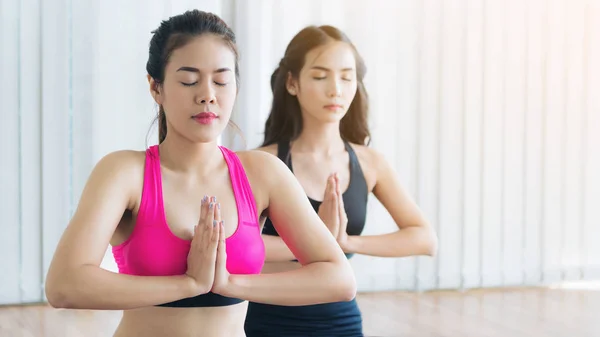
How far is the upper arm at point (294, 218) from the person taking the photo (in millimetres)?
1643

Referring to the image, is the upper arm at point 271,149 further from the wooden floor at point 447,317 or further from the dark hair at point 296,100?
the wooden floor at point 447,317

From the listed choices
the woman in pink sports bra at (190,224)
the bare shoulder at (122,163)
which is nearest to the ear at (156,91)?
the woman in pink sports bra at (190,224)

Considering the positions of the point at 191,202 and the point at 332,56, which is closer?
the point at 191,202

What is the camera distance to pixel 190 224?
5.13 ft

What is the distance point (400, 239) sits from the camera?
250cm

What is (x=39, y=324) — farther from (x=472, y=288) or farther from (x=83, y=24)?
(x=472, y=288)

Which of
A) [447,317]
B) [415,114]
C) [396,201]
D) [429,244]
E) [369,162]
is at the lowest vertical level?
[447,317]

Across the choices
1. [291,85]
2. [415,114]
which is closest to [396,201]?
[291,85]

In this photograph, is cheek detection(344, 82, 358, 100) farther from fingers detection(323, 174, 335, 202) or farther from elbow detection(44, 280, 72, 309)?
elbow detection(44, 280, 72, 309)

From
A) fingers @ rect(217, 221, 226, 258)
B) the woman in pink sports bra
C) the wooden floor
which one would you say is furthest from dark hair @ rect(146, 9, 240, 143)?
the wooden floor

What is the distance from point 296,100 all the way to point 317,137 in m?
0.14

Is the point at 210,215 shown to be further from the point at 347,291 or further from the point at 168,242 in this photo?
the point at 347,291

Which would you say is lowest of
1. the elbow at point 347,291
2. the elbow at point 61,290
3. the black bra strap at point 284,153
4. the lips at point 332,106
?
the elbow at point 347,291

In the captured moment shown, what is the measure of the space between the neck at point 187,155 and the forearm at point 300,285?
22 centimetres
